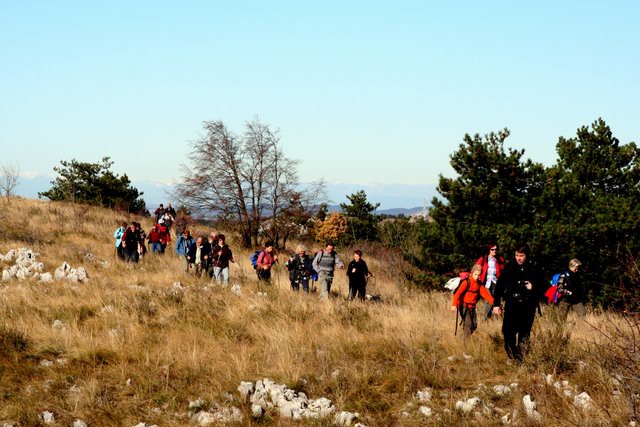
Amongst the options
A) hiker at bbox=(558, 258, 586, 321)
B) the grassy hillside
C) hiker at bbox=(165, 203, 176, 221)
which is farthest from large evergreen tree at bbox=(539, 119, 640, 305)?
hiker at bbox=(165, 203, 176, 221)

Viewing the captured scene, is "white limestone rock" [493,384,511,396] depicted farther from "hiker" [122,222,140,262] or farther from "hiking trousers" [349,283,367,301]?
"hiker" [122,222,140,262]

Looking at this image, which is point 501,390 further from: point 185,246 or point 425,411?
point 185,246

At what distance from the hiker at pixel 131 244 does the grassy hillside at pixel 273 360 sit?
4.89m

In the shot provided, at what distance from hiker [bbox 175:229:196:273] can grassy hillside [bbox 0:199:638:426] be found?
154 inches

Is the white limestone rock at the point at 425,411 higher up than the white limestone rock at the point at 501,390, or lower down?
lower down

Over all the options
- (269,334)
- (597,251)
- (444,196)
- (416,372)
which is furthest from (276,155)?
(416,372)

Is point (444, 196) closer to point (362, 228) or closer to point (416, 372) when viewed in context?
point (416, 372)

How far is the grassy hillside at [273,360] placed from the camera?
5371 millimetres

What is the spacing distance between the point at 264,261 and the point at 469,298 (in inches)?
256

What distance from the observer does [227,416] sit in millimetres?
5348

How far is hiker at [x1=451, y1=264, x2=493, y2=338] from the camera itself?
318 inches

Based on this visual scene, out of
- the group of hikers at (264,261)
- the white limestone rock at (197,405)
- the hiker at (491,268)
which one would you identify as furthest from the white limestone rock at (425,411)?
the group of hikers at (264,261)

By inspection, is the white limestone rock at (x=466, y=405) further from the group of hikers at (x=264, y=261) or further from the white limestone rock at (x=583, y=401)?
the group of hikers at (x=264, y=261)

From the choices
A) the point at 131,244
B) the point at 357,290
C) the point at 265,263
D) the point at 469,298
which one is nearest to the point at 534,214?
the point at 357,290
